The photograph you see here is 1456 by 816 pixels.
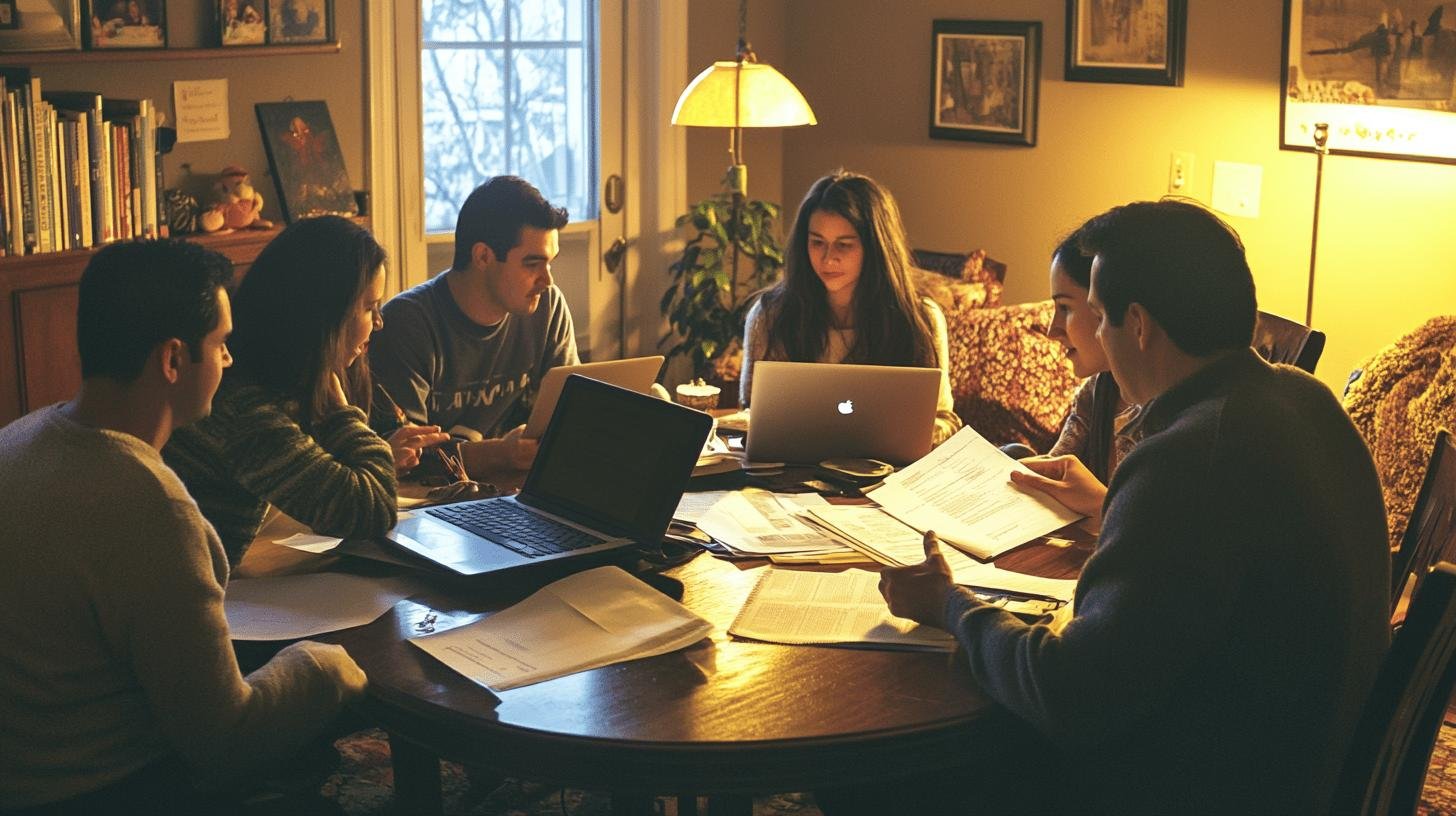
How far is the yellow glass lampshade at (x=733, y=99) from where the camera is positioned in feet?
13.7

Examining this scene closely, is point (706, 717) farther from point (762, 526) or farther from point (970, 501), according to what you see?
point (970, 501)

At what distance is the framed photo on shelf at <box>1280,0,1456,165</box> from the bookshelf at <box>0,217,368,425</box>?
2664 mm

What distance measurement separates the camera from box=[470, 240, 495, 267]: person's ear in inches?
118

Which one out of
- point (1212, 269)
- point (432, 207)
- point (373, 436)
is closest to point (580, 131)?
Result: point (432, 207)

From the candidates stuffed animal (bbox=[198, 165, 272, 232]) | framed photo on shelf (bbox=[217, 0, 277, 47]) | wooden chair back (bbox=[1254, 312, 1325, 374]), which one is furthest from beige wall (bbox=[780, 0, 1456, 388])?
stuffed animal (bbox=[198, 165, 272, 232])

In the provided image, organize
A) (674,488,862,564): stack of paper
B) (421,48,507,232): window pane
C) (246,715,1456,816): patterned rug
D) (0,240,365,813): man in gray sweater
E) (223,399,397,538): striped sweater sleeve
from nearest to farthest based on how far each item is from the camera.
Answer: (0,240,365,813): man in gray sweater, (223,399,397,538): striped sweater sleeve, (674,488,862,564): stack of paper, (246,715,1456,816): patterned rug, (421,48,507,232): window pane

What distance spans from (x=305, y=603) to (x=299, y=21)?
2162 millimetres

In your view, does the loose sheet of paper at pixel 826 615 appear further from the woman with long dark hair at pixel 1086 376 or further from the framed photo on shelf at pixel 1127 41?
the framed photo on shelf at pixel 1127 41

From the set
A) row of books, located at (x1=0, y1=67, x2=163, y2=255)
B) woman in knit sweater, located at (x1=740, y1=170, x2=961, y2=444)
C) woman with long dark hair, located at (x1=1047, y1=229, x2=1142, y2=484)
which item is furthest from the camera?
woman in knit sweater, located at (x1=740, y1=170, x2=961, y2=444)

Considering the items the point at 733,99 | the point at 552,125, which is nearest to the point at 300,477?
the point at 733,99

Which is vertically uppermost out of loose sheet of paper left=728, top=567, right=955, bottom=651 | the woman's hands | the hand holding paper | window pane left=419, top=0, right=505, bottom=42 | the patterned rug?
window pane left=419, top=0, right=505, bottom=42

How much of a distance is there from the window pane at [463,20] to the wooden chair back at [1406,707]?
334cm

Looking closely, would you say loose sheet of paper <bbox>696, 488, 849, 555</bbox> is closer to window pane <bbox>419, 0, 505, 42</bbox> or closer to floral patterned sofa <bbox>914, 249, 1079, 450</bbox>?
floral patterned sofa <bbox>914, 249, 1079, 450</bbox>

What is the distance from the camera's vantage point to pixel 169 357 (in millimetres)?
1613
